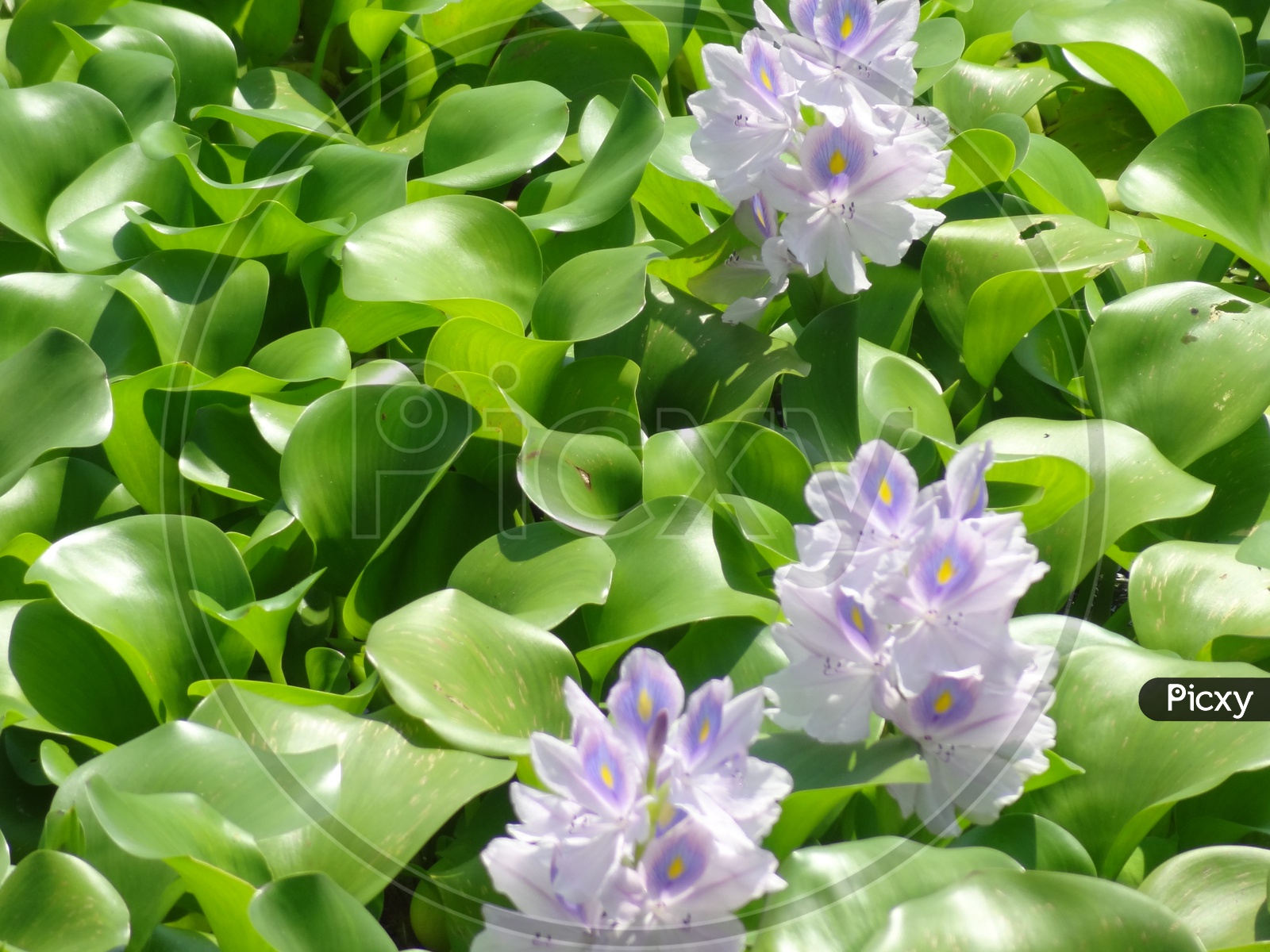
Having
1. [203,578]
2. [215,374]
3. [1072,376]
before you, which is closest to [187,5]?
[215,374]

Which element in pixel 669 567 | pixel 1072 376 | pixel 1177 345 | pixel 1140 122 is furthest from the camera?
pixel 1140 122

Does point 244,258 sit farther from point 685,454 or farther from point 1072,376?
point 1072,376

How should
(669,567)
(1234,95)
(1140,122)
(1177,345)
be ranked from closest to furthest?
(669,567) < (1177,345) < (1234,95) < (1140,122)

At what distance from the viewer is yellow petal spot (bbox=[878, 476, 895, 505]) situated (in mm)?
858

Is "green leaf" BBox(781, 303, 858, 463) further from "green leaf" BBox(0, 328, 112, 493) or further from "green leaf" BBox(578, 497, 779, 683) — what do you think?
"green leaf" BBox(0, 328, 112, 493)

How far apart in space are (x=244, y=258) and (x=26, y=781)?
2.42ft

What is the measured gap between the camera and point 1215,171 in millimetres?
1558

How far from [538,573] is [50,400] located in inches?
22.5

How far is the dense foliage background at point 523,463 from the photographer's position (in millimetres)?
938

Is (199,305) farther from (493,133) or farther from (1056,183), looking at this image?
(1056,183)

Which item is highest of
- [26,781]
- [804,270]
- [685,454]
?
[804,270]

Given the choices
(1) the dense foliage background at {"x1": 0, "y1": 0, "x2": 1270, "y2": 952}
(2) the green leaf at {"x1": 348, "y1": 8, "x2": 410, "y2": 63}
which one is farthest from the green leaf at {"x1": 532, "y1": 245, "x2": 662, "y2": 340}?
(2) the green leaf at {"x1": 348, "y1": 8, "x2": 410, "y2": 63}

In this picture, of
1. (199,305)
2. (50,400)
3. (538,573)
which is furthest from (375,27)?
(538,573)

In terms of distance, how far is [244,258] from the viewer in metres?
1.54
